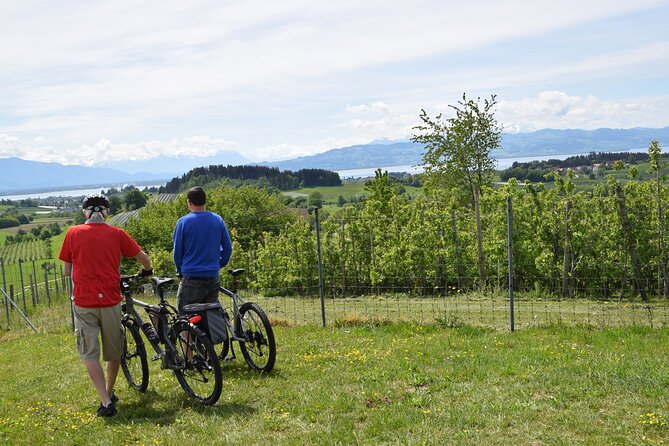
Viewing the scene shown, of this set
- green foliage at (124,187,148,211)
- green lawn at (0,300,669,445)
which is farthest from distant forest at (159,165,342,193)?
green lawn at (0,300,669,445)

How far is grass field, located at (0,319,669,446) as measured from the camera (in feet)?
15.7

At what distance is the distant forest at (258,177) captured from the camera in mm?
108375

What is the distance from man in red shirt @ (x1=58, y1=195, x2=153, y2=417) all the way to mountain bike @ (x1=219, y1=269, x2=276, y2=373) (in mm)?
1212

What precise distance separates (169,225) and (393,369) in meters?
30.8

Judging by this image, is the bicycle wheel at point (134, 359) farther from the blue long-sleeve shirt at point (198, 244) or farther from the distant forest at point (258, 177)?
the distant forest at point (258, 177)

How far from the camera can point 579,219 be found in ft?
47.3

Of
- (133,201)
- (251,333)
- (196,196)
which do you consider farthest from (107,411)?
(133,201)

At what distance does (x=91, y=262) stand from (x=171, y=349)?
1.27 m

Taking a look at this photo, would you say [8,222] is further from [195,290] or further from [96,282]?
[96,282]

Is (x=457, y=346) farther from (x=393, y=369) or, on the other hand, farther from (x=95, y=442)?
(x=95, y=442)

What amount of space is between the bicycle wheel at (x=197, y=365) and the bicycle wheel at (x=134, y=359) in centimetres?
45

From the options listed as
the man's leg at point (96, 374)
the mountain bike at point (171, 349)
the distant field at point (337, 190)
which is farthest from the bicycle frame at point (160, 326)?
the distant field at point (337, 190)

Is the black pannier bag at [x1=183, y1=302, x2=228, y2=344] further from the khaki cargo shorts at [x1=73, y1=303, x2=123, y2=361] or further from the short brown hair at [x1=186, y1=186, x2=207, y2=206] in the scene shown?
the short brown hair at [x1=186, y1=186, x2=207, y2=206]

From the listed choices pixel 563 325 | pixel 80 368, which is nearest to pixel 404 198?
pixel 563 325
